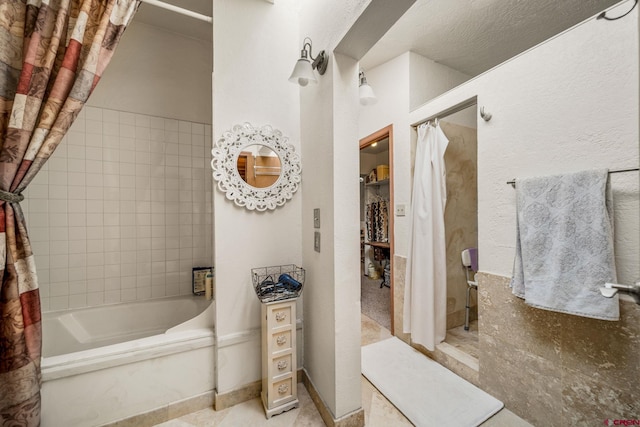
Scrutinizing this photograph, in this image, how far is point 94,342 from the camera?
1810 mm

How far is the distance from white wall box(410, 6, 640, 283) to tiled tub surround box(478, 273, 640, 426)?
20 centimetres

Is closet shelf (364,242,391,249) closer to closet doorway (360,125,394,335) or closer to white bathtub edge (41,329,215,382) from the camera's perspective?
closet doorway (360,125,394,335)

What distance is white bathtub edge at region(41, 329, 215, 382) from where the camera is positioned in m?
1.11

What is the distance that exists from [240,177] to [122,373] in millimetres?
1213

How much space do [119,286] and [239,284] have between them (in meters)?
1.26

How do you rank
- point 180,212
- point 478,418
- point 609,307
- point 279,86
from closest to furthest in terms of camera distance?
point 609,307 < point 478,418 < point 279,86 < point 180,212

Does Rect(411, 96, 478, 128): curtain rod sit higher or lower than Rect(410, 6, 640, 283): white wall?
higher

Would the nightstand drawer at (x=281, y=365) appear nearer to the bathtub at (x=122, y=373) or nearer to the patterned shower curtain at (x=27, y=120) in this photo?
the bathtub at (x=122, y=373)

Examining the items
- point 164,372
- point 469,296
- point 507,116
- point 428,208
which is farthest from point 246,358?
point 507,116

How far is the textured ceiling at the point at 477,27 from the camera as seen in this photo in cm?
159

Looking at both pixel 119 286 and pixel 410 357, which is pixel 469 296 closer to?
pixel 410 357

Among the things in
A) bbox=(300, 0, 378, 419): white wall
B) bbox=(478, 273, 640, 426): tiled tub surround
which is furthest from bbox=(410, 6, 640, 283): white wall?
bbox=(300, 0, 378, 419): white wall

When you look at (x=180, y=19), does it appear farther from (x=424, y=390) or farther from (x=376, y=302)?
(x=376, y=302)

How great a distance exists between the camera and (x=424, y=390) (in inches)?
60.0
